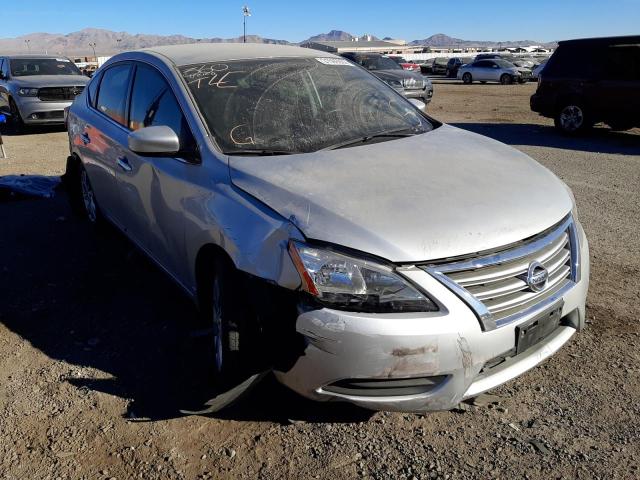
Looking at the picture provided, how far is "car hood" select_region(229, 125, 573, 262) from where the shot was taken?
2.31 m

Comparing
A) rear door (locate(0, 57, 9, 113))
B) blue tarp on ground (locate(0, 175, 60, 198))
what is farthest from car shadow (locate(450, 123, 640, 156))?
rear door (locate(0, 57, 9, 113))

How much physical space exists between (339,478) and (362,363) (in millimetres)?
559

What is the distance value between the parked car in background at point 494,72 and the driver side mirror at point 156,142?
106ft

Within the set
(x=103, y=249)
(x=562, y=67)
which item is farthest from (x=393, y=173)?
(x=562, y=67)

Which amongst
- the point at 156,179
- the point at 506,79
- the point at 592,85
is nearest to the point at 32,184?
the point at 156,179

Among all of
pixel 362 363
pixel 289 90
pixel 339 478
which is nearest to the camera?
pixel 362 363

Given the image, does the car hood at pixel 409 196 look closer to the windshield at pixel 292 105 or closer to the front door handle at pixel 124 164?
the windshield at pixel 292 105

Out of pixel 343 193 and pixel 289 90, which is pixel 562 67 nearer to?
pixel 289 90

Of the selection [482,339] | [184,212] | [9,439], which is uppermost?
[184,212]

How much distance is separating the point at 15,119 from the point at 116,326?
465 inches

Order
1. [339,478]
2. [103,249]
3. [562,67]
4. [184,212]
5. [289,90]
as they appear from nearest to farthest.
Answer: [339,478]
[184,212]
[289,90]
[103,249]
[562,67]

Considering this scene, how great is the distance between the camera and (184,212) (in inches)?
123

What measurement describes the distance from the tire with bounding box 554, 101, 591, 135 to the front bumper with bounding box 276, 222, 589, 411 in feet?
34.9

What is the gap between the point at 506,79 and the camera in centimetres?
3266
